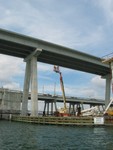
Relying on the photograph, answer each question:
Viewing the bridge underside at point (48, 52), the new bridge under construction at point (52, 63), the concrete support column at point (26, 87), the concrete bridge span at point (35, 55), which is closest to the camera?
the new bridge under construction at point (52, 63)

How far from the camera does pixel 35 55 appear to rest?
72.4m

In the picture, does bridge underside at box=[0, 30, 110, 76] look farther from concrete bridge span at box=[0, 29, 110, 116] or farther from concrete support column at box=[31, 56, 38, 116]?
concrete support column at box=[31, 56, 38, 116]

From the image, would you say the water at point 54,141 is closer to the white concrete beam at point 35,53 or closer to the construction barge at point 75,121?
the construction barge at point 75,121

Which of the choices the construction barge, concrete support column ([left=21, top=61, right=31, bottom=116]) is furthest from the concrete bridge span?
the construction barge

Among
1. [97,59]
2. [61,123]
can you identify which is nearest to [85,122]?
[61,123]

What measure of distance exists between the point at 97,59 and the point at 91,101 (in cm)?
6288

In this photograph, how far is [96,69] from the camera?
9231cm

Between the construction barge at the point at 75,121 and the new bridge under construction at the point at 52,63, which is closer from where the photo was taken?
the construction barge at the point at 75,121

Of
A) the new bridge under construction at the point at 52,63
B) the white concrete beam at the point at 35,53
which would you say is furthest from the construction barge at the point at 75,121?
the white concrete beam at the point at 35,53

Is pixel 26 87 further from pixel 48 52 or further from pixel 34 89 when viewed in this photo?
pixel 48 52

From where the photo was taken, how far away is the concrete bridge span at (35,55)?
68.2 metres

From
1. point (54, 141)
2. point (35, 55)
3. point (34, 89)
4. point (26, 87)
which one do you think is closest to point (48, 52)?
point (35, 55)

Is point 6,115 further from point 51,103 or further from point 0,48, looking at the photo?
point 51,103

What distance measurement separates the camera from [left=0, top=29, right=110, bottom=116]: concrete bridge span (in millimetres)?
68188
